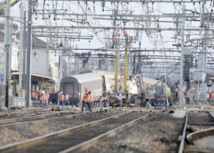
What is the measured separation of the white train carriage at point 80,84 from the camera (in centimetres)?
5669

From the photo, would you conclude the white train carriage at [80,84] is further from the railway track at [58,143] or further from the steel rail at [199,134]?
the railway track at [58,143]

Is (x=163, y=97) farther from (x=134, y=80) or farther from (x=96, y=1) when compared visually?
(x=96, y=1)

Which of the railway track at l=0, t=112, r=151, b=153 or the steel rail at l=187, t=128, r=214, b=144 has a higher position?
the railway track at l=0, t=112, r=151, b=153

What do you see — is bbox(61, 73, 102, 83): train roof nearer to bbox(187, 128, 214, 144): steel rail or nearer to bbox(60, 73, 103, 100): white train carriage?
bbox(60, 73, 103, 100): white train carriage

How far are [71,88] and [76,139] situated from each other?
4238cm

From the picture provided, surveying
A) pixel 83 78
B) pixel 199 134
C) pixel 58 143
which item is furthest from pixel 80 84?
pixel 58 143

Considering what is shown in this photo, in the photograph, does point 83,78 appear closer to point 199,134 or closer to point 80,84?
point 80,84

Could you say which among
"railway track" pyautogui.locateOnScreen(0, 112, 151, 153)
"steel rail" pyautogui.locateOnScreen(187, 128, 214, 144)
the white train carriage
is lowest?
"steel rail" pyautogui.locateOnScreen(187, 128, 214, 144)

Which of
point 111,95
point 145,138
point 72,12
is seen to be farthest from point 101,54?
point 145,138

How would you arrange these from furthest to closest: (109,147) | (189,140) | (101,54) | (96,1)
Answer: (101,54)
(96,1)
(189,140)
(109,147)

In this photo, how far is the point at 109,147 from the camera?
510 inches

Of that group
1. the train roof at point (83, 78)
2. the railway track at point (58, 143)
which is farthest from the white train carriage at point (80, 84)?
the railway track at point (58, 143)

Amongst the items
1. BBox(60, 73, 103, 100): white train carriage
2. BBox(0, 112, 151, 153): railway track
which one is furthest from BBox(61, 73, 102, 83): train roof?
BBox(0, 112, 151, 153): railway track

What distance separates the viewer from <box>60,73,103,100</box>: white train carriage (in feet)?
186
